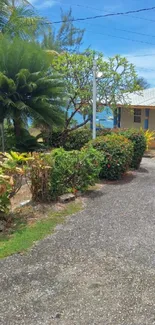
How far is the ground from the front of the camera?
2.56 metres

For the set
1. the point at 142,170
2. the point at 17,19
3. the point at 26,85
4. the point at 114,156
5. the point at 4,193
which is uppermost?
the point at 17,19

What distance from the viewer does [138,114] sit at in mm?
15305

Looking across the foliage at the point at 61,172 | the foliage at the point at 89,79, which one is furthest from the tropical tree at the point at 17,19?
the foliage at the point at 61,172

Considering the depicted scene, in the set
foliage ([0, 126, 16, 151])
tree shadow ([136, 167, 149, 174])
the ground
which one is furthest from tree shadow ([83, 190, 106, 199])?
foliage ([0, 126, 16, 151])

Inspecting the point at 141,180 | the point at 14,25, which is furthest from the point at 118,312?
the point at 14,25

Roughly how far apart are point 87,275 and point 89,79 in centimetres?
959

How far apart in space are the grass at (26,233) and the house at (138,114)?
9896mm

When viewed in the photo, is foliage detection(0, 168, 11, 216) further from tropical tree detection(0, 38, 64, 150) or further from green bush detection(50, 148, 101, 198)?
tropical tree detection(0, 38, 64, 150)

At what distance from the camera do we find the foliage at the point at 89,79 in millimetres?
11242

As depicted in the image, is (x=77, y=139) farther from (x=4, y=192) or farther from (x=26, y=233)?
Result: (x=26, y=233)

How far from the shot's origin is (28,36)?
12.2 metres

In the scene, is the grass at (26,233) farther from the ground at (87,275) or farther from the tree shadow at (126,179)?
the tree shadow at (126,179)

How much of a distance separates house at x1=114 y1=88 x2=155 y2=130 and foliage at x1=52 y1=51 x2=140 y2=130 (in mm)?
1814

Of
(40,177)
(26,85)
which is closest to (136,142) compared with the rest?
(26,85)
